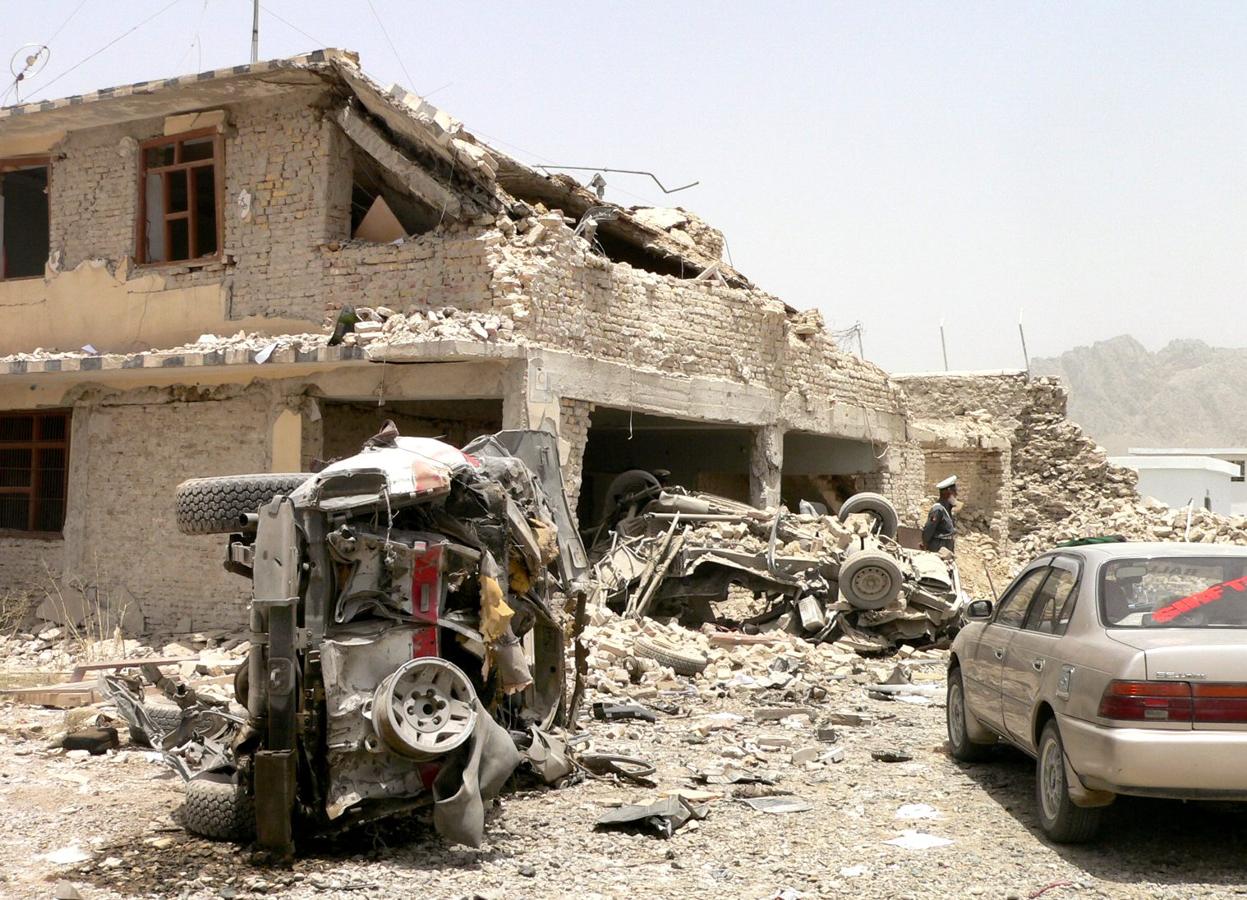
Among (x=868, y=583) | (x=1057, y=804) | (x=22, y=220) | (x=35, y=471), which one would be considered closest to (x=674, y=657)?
(x=868, y=583)

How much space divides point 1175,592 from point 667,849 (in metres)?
2.84

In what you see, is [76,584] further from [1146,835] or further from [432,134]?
[1146,835]

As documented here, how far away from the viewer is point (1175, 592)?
6.11 metres

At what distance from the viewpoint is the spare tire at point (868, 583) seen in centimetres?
1263

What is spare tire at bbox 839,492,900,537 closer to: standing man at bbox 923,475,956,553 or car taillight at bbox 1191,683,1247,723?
standing man at bbox 923,475,956,553

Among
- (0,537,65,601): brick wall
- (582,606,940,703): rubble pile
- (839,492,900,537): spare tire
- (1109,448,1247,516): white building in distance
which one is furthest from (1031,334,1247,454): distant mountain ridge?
(0,537,65,601): brick wall

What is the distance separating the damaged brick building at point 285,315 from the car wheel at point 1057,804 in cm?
711

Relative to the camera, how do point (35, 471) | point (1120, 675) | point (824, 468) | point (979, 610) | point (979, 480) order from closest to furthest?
point (1120, 675)
point (979, 610)
point (35, 471)
point (824, 468)
point (979, 480)

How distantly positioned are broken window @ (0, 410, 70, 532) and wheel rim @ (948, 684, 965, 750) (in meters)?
11.6

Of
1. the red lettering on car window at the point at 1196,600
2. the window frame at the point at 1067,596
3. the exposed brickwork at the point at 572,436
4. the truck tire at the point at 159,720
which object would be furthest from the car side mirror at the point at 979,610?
the exposed brickwork at the point at 572,436

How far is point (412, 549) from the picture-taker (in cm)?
568

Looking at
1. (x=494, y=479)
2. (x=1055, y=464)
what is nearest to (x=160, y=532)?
(x=494, y=479)

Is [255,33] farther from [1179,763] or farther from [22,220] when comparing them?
[1179,763]

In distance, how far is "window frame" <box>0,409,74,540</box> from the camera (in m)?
15.2
